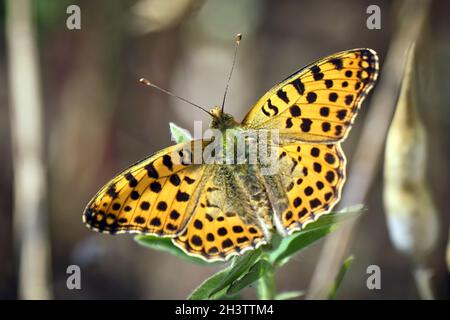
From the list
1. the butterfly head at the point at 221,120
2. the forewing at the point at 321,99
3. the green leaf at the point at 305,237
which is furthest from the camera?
the butterfly head at the point at 221,120

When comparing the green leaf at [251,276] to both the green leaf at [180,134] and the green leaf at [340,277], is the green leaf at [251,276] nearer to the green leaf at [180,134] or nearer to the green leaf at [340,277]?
the green leaf at [340,277]

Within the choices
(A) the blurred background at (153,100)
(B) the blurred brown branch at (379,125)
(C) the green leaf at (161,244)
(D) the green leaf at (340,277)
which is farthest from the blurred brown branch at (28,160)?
(D) the green leaf at (340,277)

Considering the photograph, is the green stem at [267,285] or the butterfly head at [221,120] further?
the butterfly head at [221,120]

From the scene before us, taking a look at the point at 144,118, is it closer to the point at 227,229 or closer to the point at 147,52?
the point at 147,52

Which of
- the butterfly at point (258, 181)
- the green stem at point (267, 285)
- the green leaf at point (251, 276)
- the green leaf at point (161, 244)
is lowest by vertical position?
the green stem at point (267, 285)

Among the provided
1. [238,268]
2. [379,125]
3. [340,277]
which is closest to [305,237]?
[340,277]

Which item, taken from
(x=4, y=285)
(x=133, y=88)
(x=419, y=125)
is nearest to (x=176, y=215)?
(x=419, y=125)

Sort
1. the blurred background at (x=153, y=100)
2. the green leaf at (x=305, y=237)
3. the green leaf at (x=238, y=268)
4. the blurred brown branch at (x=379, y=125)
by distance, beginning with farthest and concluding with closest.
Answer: the blurred background at (x=153, y=100) → the blurred brown branch at (x=379, y=125) → the green leaf at (x=305, y=237) → the green leaf at (x=238, y=268)

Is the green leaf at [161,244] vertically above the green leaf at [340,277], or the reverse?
the green leaf at [161,244]
